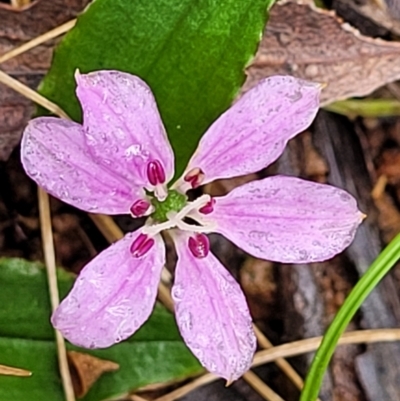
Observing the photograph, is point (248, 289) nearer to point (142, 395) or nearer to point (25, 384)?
point (142, 395)

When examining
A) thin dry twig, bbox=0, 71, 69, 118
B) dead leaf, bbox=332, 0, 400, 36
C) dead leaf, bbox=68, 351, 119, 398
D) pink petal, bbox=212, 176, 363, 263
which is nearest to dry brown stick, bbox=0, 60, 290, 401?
thin dry twig, bbox=0, 71, 69, 118

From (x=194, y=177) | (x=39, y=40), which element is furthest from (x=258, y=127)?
(x=39, y=40)

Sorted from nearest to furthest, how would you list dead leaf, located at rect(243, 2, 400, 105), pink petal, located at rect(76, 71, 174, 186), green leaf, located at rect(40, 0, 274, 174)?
pink petal, located at rect(76, 71, 174, 186)
green leaf, located at rect(40, 0, 274, 174)
dead leaf, located at rect(243, 2, 400, 105)

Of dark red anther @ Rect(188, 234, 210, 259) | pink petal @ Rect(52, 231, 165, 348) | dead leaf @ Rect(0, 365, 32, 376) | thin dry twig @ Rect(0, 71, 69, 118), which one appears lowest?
dead leaf @ Rect(0, 365, 32, 376)

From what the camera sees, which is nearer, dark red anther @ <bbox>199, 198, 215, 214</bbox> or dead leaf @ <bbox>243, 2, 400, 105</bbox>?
dark red anther @ <bbox>199, 198, 215, 214</bbox>

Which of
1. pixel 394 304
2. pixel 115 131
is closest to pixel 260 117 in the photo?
pixel 115 131

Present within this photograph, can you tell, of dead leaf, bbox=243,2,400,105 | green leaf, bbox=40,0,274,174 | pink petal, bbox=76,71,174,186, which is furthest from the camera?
dead leaf, bbox=243,2,400,105

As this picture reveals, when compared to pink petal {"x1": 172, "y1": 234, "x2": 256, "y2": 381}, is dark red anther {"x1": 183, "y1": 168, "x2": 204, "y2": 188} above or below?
above

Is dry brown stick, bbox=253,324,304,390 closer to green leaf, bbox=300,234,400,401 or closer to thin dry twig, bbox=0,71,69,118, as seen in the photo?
green leaf, bbox=300,234,400,401
